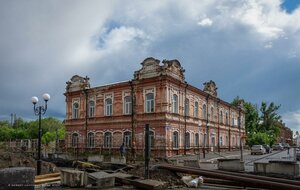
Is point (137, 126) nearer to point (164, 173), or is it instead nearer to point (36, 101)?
point (36, 101)

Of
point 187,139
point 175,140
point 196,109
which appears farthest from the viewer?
point 196,109

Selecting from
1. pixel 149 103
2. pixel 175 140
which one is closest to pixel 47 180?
pixel 149 103

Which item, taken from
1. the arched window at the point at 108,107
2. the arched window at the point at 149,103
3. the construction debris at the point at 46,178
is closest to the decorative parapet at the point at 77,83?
the arched window at the point at 108,107

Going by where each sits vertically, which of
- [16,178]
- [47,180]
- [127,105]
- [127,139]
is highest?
[127,105]

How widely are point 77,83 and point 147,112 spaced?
11.3 meters

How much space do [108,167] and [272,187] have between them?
911 centimetres

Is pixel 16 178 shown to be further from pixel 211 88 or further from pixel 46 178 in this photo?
pixel 211 88

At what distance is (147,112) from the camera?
106 ft

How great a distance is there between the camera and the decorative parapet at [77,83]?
127 ft

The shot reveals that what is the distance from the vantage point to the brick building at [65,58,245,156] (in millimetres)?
31344

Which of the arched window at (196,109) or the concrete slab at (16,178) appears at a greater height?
the arched window at (196,109)

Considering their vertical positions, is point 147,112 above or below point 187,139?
above

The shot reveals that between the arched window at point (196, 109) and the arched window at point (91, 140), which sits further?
the arched window at point (196, 109)

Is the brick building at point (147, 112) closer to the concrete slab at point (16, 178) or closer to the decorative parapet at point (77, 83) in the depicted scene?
the decorative parapet at point (77, 83)
